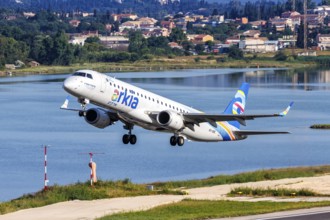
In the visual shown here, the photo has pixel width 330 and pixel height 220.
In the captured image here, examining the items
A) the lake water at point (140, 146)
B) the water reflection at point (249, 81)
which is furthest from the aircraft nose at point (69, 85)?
the water reflection at point (249, 81)

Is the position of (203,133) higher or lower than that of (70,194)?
higher

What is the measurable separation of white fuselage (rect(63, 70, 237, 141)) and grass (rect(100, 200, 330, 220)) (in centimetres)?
969

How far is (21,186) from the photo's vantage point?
224ft

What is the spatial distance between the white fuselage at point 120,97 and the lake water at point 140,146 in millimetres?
12350

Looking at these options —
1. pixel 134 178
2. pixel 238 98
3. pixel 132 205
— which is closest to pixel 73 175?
pixel 134 178

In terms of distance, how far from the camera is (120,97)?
168 ft

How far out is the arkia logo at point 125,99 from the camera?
50969mm

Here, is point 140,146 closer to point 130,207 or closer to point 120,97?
point 120,97

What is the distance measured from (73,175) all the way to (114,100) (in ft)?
77.4

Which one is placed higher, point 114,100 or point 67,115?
point 114,100

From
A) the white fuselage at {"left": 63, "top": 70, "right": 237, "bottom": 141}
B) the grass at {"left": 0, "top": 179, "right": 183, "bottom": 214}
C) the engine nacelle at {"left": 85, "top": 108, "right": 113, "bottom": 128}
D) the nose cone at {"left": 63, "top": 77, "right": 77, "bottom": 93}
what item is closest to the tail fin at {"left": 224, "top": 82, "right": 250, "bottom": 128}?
the white fuselage at {"left": 63, "top": 70, "right": 237, "bottom": 141}

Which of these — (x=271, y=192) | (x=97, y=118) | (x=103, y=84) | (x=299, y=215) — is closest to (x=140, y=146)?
(x=97, y=118)

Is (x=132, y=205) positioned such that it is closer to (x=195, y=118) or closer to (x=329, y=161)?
(x=195, y=118)

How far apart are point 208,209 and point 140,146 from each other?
5275cm
